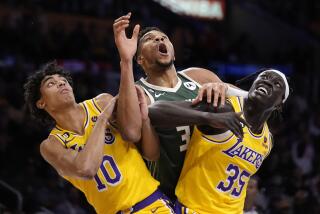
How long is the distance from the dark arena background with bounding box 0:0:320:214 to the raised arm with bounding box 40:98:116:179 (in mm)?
3378

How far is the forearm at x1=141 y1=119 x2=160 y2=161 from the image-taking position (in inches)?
170

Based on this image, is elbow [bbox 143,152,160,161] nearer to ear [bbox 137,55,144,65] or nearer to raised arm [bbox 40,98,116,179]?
raised arm [bbox 40,98,116,179]

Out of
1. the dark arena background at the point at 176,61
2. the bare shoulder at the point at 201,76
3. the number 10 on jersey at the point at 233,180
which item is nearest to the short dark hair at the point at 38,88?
the bare shoulder at the point at 201,76

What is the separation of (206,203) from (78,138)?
942mm

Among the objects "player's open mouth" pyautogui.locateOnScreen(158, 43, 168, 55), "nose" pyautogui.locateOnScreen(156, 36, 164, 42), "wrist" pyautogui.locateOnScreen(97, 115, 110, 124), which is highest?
"nose" pyautogui.locateOnScreen(156, 36, 164, 42)

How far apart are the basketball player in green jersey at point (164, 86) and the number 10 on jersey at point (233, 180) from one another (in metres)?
0.36

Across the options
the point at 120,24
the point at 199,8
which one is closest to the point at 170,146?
the point at 120,24

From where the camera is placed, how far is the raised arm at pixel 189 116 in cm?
398

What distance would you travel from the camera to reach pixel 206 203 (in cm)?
437

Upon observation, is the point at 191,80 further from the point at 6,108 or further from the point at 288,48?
the point at 288,48

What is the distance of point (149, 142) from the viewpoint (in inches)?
172

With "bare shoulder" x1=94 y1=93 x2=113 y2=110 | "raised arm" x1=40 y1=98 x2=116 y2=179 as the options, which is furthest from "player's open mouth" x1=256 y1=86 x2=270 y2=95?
"bare shoulder" x1=94 y1=93 x2=113 y2=110

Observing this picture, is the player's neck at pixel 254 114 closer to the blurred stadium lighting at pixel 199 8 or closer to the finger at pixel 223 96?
the finger at pixel 223 96

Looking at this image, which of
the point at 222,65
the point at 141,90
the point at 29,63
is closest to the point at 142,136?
the point at 141,90
